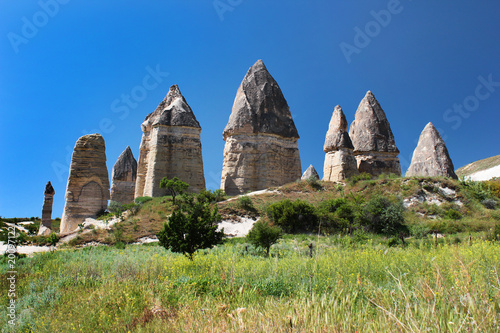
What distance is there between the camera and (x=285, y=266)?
20.1 ft

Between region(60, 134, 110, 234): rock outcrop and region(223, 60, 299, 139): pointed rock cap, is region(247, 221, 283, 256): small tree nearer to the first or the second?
region(223, 60, 299, 139): pointed rock cap

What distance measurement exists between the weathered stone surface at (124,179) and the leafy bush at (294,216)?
19.5m

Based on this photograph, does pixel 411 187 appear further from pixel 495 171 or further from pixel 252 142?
pixel 495 171

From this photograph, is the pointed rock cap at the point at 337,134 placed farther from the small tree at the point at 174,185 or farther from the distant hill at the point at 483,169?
the distant hill at the point at 483,169

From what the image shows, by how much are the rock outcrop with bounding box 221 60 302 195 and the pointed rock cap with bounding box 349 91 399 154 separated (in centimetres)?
696

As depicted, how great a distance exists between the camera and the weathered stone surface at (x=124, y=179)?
3319 centimetres

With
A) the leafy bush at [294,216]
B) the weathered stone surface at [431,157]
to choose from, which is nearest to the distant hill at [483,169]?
the weathered stone surface at [431,157]

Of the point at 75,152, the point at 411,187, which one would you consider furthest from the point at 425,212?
the point at 75,152

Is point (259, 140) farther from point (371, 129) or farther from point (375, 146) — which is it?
point (371, 129)

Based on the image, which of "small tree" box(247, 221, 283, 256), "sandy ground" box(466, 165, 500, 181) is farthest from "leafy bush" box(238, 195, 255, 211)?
"sandy ground" box(466, 165, 500, 181)

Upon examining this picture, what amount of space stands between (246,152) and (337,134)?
7.71 metres

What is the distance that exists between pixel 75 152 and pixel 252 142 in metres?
11.7

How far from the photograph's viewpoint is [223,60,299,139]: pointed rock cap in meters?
25.1

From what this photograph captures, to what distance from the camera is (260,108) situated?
25891mm
